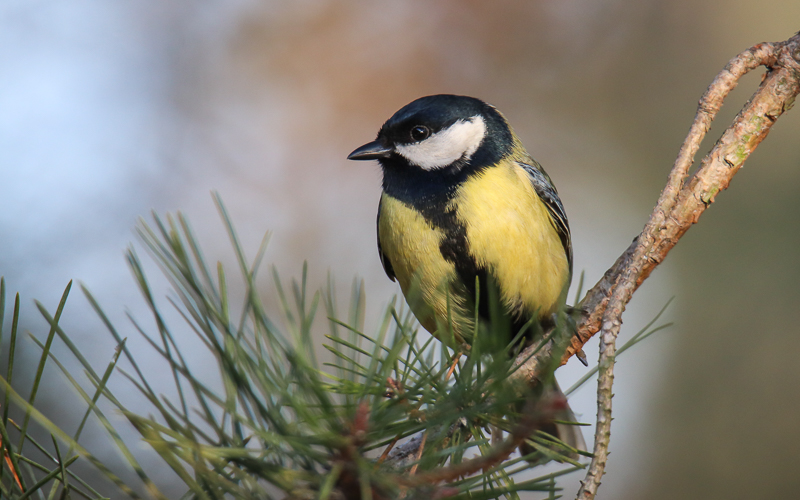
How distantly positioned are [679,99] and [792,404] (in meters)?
2.03

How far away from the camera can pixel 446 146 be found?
211 cm

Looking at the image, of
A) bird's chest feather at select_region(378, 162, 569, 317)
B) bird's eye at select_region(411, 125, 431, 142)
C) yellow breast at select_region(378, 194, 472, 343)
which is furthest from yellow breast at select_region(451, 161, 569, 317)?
bird's eye at select_region(411, 125, 431, 142)

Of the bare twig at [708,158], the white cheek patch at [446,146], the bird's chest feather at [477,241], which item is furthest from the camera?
the white cheek patch at [446,146]

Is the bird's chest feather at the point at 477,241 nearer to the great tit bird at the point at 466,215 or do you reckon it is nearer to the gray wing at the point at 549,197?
the great tit bird at the point at 466,215

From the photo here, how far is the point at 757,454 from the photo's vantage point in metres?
3.31

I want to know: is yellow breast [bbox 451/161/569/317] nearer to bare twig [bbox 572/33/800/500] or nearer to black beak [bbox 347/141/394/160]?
black beak [bbox 347/141/394/160]

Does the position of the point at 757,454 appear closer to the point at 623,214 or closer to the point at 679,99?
the point at 623,214

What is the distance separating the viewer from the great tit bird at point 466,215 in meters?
1.86

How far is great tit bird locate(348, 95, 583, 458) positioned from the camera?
1.86m

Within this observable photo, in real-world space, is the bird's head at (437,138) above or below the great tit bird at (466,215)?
above

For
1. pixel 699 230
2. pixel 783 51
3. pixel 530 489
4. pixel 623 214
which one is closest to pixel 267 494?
pixel 530 489

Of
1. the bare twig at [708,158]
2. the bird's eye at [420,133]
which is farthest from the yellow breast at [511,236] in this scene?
the bare twig at [708,158]

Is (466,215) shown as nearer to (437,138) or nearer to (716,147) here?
Answer: (437,138)

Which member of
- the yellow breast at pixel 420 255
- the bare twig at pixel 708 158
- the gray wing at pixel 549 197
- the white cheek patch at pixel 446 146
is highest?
the white cheek patch at pixel 446 146
